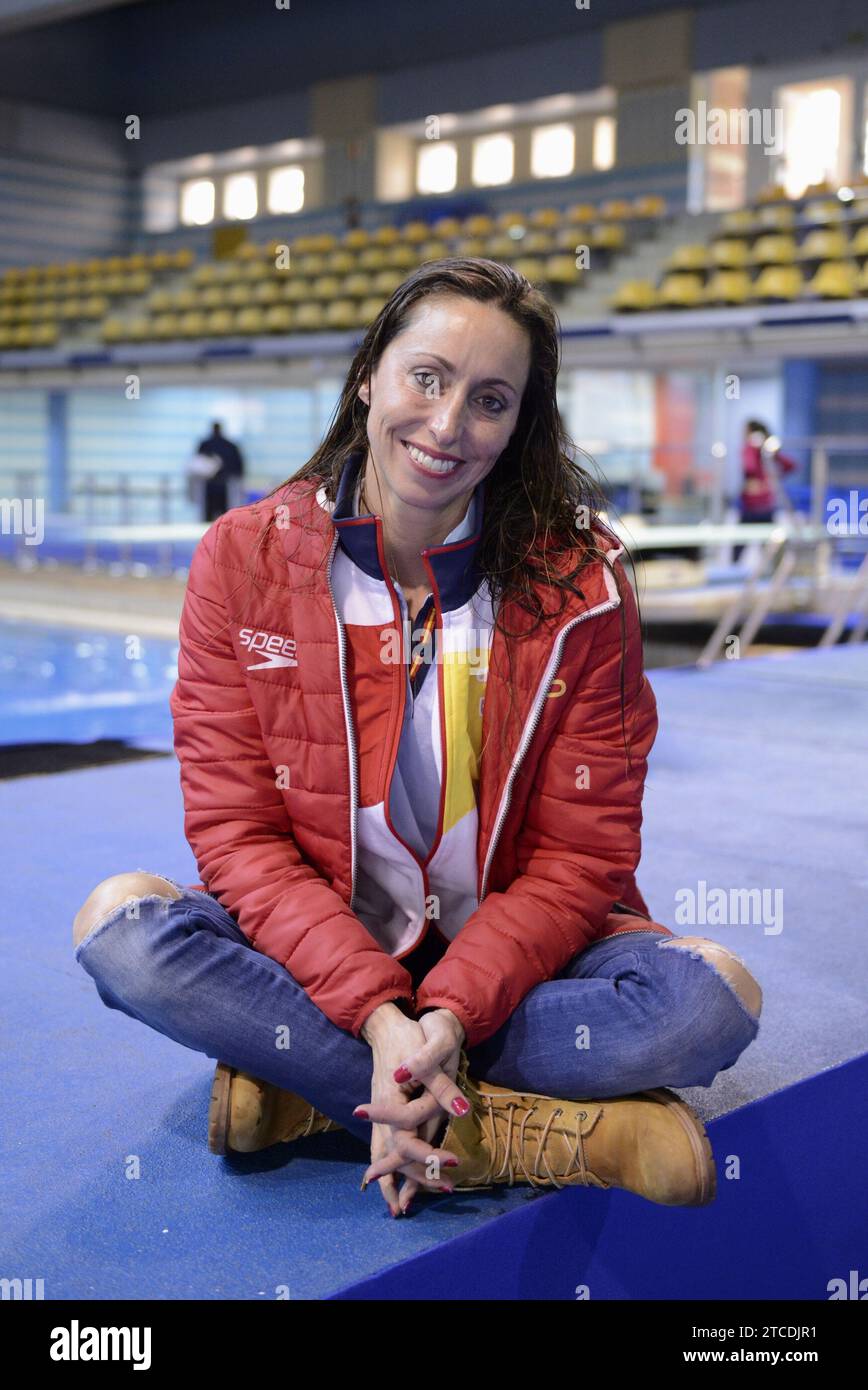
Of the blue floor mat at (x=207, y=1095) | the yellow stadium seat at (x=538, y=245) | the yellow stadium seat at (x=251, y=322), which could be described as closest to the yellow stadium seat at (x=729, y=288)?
the yellow stadium seat at (x=538, y=245)

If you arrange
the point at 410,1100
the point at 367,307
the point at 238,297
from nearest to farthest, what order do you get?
the point at 410,1100 < the point at 367,307 < the point at 238,297

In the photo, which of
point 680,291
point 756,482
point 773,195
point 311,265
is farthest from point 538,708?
point 311,265

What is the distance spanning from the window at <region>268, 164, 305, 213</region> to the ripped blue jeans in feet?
48.8

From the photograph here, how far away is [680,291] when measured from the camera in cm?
962

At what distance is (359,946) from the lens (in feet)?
3.92

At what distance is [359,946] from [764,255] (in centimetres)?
917

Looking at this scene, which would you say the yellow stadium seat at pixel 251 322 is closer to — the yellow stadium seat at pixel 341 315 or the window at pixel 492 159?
the yellow stadium seat at pixel 341 315

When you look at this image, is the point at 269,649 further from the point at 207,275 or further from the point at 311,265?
the point at 207,275

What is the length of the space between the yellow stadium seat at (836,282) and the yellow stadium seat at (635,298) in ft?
4.13

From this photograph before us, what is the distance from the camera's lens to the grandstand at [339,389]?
1.27 m

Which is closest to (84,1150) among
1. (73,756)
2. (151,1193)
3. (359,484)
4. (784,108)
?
(151,1193)

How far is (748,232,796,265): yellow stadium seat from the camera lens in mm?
9383

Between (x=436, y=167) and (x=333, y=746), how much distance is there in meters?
13.8

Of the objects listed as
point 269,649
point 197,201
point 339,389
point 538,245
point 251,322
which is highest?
point 197,201
